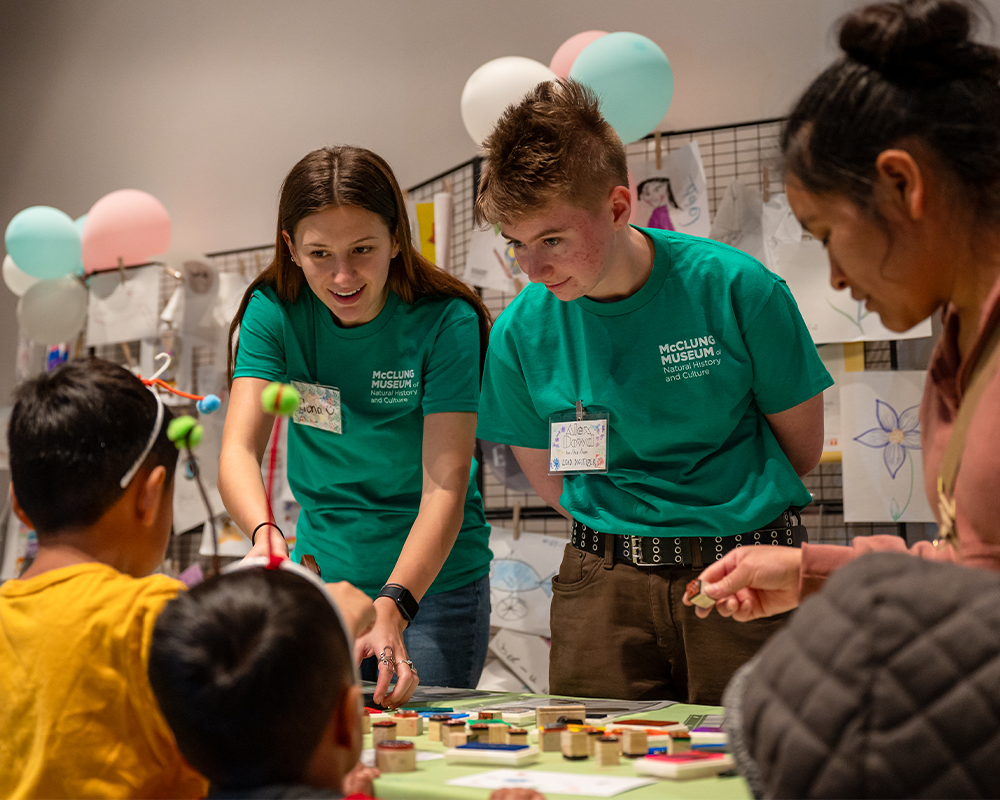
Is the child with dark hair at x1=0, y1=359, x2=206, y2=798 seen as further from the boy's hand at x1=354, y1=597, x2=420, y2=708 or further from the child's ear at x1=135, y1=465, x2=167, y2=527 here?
the boy's hand at x1=354, y1=597, x2=420, y2=708

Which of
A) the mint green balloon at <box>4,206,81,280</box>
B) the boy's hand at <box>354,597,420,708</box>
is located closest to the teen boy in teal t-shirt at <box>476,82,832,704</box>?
the boy's hand at <box>354,597,420,708</box>

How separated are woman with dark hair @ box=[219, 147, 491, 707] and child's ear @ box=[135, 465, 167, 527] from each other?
50 centimetres

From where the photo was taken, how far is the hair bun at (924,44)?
3.09 feet

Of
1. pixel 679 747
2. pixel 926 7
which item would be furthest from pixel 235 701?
pixel 926 7

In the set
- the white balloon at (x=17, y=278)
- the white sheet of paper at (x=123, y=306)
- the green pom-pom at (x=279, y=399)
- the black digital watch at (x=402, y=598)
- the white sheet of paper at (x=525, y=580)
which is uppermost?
the white balloon at (x=17, y=278)

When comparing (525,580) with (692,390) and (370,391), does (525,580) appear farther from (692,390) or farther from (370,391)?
(692,390)

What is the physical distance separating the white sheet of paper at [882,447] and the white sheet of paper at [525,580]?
36.3 inches

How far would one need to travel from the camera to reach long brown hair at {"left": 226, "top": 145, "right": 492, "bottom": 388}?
1764 millimetres

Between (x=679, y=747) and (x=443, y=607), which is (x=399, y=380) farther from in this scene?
(x=679, y=747)

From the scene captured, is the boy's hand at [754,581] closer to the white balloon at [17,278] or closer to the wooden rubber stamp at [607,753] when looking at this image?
the wooden rubber stamp at [607,753]

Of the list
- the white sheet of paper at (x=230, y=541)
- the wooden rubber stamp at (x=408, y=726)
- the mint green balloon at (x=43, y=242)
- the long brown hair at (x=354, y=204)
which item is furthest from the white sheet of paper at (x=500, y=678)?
the mint green balloon at (x=43, y=242)

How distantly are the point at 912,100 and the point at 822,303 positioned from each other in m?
1.75

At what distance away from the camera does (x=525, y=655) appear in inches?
118

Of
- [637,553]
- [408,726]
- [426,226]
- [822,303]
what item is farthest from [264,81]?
[408,726]
